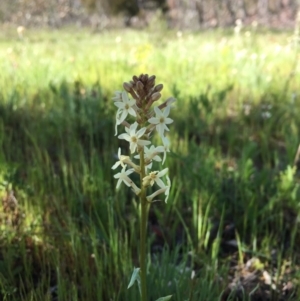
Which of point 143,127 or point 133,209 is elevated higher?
point 143,127

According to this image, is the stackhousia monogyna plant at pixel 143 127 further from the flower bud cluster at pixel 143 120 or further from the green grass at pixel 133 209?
the green grass at pixel 133 209

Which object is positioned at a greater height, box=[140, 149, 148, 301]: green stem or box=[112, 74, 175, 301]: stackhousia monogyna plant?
box=[112, 74, 175, 301]: stackhousia monogyna plant

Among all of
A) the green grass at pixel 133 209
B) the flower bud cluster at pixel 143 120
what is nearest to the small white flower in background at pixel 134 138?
the flower bud cluster at pixel 143 120

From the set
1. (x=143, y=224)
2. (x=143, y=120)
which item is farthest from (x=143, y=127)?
(x=143, y=224)

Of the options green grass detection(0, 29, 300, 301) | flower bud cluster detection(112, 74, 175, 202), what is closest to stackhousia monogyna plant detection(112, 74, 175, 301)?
flower bud cluster detection(112, 74, 175, 202)

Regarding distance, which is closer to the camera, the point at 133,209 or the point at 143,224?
the point at 143,224

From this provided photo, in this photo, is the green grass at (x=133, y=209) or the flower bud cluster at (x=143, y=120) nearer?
the flower bud cluster at (x=143, y=120)

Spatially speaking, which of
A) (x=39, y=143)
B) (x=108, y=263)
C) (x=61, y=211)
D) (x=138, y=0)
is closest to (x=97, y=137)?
(x=39, y=143)

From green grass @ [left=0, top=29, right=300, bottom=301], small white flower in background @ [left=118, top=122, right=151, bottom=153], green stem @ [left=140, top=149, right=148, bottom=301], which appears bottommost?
green grass @ [left=0, top=29, right=300, bottom=301]

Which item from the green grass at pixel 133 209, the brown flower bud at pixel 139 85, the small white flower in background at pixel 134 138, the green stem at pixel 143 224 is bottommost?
the green grass at pixel 133 209

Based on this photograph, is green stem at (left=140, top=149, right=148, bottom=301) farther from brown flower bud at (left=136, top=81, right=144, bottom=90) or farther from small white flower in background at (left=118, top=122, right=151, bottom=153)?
brown flower bud at (left=136, top=81, right=144, bottom=90)

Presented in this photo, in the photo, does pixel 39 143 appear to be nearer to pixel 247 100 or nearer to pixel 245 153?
pixel 245 153

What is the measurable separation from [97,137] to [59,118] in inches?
12.6

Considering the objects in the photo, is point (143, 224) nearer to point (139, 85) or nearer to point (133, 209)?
point (139, 85)
